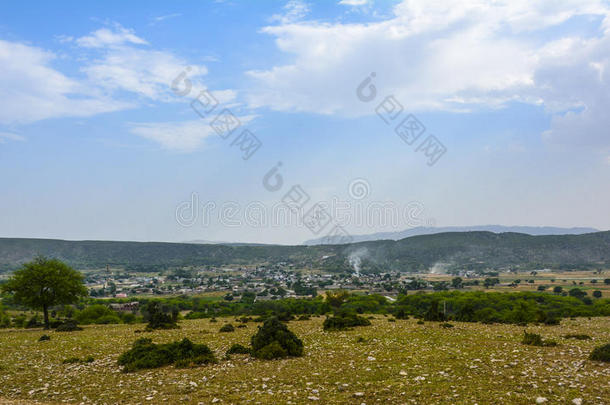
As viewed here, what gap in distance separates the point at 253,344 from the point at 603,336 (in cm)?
1768

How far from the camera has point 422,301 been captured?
204ft

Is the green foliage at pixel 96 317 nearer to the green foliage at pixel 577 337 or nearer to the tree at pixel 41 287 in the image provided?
the tree at pixel 41 287

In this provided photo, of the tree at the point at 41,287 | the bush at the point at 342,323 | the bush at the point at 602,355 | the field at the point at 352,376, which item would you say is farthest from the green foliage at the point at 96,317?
the bush at the point at 602,355

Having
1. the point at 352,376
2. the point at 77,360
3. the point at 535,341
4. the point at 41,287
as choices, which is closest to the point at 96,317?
the point at 41,287

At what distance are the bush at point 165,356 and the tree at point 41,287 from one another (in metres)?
23.2

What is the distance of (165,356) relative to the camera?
17.0 meters

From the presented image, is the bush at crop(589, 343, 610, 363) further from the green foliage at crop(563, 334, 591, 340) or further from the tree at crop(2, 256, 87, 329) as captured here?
the tree at crop(2, 256, 87, 329)

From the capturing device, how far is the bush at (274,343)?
1730 cm

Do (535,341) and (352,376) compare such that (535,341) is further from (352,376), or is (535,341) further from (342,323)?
(342,323)

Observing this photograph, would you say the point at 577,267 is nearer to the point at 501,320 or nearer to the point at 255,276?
the point at 255,276

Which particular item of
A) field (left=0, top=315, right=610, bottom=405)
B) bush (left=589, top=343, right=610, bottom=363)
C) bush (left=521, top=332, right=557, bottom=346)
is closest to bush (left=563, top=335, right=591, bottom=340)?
field (left=0, top=315, right=610, bottom=405)

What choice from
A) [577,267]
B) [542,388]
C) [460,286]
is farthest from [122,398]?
[577,267]

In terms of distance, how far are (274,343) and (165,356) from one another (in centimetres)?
446

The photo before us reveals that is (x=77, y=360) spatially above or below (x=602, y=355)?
below
